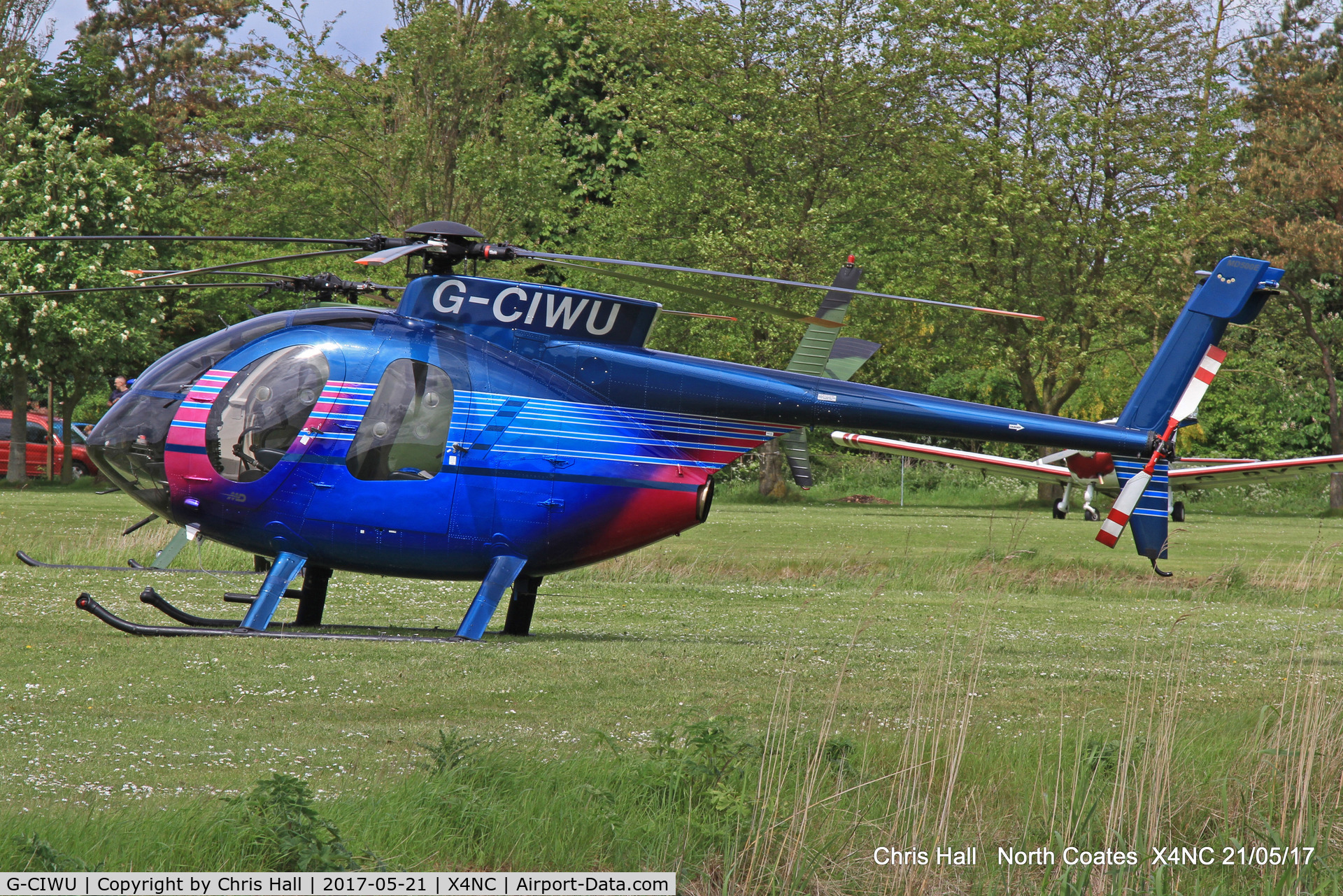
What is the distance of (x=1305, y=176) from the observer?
3897 cm

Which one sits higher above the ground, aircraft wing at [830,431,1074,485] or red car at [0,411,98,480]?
aircraft wing at [830,431,1074,485]

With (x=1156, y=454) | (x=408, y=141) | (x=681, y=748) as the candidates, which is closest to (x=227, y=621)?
(x=681, y=748)

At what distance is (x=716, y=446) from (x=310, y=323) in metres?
3.52

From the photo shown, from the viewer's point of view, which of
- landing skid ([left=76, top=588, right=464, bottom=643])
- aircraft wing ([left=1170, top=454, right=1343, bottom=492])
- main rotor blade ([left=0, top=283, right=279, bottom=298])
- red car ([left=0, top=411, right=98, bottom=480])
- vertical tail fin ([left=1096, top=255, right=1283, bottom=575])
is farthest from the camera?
red car ([left=0, top=411, right=98, bottom=480])

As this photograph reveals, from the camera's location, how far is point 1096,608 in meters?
15.1

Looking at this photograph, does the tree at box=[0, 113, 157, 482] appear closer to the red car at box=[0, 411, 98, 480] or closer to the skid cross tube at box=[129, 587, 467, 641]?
the red car at box=[0, 411, 98, 480]

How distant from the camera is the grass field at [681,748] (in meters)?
5.81

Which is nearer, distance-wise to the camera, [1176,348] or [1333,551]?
[1176,348]

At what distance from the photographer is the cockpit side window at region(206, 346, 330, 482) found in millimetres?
10047

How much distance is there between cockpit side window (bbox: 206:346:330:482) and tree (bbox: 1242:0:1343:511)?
37.2 m

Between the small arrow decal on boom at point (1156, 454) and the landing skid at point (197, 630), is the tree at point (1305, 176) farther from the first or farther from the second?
the landing skid at point (197, 630)

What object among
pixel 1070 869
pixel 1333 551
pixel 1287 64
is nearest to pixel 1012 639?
pixel 1070 869

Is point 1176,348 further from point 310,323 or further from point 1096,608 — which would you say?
point 310,323
